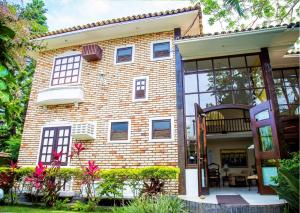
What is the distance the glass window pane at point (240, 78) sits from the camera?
26.5 feet

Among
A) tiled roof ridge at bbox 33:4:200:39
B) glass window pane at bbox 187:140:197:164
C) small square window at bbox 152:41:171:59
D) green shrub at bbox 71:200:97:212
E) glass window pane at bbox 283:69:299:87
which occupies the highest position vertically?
tiled roof ridge at bbox 33:4:200:39

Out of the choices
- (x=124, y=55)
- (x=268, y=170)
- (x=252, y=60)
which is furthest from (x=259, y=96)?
(x=124, y=55)

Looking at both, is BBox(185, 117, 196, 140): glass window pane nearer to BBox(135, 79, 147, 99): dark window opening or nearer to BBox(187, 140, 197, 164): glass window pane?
BBox(187, 140, 197, 164): glass window pane

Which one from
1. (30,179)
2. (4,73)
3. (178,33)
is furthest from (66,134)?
(4,73)

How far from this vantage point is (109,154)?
858cm

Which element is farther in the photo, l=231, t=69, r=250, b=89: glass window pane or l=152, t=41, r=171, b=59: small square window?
l=152, t=41, r=171, b=59: small square window

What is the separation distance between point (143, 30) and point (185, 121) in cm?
428

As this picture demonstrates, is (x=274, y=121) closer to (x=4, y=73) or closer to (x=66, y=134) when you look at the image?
(x=4, y=73)

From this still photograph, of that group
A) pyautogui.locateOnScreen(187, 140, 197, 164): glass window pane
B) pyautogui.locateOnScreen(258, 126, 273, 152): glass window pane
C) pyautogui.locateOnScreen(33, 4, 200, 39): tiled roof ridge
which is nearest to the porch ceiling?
pyautogui.locateOnScreen(33, 4, 200, 39): tiled roof ridge

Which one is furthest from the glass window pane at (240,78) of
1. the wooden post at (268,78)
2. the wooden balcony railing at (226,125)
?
the wooden balcony railing at (226,125)

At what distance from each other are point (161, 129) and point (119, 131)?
1.68m

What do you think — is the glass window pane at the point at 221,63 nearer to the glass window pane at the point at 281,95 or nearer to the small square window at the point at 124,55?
the glass window pane at the point at 281,95

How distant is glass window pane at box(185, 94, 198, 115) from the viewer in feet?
26.7

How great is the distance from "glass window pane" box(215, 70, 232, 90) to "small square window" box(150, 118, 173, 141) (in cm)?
217
